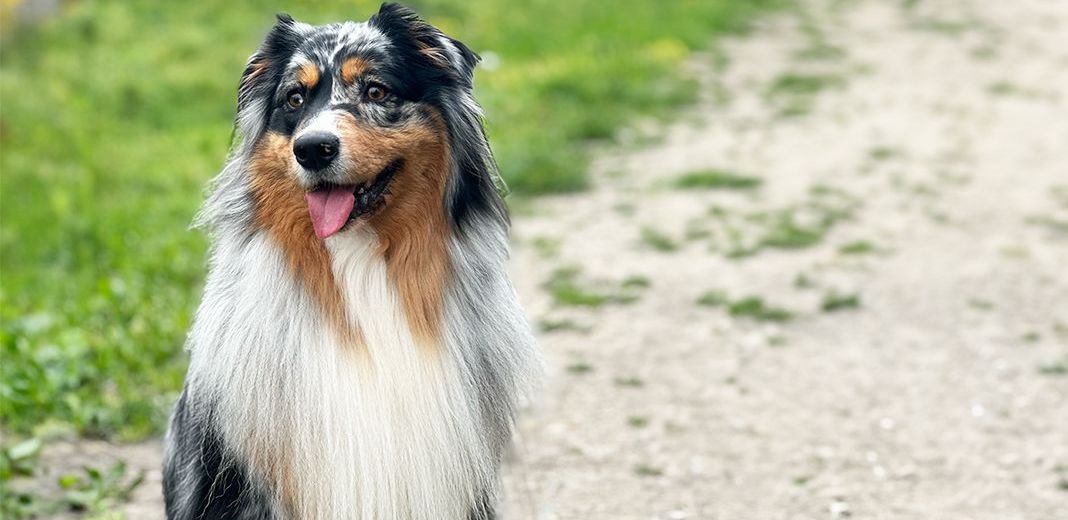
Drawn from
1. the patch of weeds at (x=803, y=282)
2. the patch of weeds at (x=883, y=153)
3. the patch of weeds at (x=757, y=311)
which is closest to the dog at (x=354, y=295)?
the patch of weeds at (x=757, y=311)

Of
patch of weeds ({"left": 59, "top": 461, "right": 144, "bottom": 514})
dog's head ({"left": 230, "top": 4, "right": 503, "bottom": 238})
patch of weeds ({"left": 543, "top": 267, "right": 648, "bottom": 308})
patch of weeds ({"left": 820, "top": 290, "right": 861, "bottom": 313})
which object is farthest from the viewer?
patch of weeds ({"left": 543, "top": 267, "right": 648, "bottom": 308})

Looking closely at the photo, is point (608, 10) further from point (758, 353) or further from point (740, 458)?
point (740, 458)

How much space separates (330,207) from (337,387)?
476 millimetres

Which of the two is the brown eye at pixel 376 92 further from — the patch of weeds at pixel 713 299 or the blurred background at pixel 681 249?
the patch of weeds at pixel 713 299

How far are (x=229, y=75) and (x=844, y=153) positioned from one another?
206 inches

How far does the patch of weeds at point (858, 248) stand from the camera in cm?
722

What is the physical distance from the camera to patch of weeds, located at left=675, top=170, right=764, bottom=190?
8508 mm

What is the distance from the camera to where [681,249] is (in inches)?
292

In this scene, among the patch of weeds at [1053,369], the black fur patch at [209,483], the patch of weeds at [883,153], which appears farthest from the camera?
the patch of weeds at [883,153]

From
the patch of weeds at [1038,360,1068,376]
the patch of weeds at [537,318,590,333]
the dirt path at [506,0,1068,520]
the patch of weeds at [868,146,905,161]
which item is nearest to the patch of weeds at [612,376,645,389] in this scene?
the dirt path at [506,0,1068,520]

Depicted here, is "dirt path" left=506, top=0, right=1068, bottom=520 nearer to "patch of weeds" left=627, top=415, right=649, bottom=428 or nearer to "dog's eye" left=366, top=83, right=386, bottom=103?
"patch of weeds" left=627, top=415, right=649, bottom=428

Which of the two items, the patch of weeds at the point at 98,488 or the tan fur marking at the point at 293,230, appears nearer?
the tan fur marking at the point at 293,230

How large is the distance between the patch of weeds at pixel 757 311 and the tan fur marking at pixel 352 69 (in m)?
3.57

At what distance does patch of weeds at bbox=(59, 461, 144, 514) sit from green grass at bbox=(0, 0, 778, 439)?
0.44m
